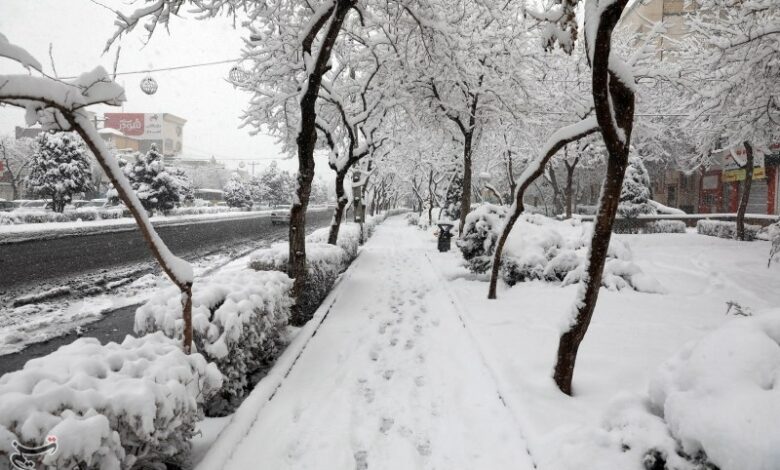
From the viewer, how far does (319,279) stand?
24.3ft

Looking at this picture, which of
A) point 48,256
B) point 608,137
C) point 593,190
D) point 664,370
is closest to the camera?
point 664,370

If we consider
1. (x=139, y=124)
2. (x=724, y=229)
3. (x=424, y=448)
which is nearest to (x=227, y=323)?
(x=424, y=448)

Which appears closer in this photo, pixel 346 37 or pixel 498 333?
pixel 498 333

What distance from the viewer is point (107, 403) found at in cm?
211

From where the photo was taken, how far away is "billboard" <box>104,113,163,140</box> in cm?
10044

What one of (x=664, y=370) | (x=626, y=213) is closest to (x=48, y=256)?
(x=664, y=370)

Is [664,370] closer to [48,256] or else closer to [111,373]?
[111,373]

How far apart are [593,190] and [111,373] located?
52199 mm

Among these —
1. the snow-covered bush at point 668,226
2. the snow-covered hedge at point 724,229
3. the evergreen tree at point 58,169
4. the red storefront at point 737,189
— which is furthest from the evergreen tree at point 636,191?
the evergreen tree at point 58,169

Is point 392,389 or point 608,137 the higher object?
point 608,137

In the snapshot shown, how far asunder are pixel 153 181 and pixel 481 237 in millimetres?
31389
